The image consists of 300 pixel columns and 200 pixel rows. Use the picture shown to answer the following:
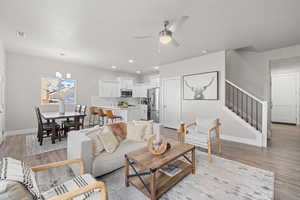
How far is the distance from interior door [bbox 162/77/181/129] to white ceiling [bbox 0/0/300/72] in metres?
1.72

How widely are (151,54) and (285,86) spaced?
702cm

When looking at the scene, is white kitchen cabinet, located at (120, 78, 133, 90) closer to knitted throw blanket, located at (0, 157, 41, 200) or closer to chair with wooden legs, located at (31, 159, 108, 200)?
chair with wooden legs, located at (31, 159, 108, 200)

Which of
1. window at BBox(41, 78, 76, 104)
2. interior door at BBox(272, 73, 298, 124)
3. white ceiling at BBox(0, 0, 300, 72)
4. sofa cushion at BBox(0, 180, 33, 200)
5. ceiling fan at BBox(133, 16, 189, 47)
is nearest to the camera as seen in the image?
sofa cushion at BBox(0, 180, 33, 200)

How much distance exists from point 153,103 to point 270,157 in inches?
192

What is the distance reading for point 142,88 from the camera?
7770 mm

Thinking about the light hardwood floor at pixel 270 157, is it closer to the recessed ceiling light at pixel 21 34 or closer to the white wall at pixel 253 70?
the white wall at pixel 253 70

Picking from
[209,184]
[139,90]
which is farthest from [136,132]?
[139,90]

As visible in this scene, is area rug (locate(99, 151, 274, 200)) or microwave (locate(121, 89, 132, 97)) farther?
microwave (locate(121, 89, 132, 97))

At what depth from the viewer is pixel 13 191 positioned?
31.7 inches

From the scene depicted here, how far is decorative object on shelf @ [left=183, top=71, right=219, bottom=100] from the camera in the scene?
436 centimetres

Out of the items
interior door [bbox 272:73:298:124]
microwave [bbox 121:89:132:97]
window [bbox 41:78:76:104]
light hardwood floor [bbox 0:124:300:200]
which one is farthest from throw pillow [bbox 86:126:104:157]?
interior door [bbox 272:73:298:124]

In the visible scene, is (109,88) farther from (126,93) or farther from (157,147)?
(157,147)

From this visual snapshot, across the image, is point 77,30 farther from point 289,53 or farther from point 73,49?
point 289,53

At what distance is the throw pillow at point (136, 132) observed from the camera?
2750 millimetres
